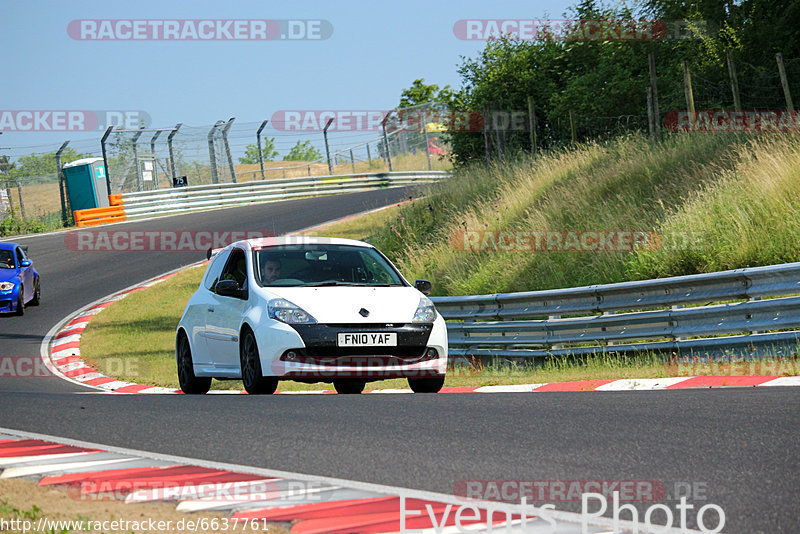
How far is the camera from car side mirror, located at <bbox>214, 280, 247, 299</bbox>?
9828mm

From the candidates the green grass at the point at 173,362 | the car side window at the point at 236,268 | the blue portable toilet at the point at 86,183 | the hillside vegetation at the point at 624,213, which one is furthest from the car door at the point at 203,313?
the blue portable toilet at the point at 86,183

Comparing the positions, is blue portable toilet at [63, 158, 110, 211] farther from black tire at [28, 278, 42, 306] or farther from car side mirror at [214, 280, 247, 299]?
car side mirror at [214, 280, 247, 299]

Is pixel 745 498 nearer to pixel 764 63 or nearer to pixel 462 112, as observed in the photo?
pixel 764 63

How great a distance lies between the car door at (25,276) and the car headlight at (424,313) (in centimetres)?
1319

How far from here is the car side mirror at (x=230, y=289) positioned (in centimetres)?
983

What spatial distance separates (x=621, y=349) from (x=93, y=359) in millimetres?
8957

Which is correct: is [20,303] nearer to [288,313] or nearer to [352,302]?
[288,313]

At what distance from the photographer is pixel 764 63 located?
2211cm

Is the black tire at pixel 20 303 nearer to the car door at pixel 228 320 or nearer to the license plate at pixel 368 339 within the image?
the car door at pixel 228 320

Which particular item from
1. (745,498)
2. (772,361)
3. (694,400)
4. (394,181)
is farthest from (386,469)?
(394,181)

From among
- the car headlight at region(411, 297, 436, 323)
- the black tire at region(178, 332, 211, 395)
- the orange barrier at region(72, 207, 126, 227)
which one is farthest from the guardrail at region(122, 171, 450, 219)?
the car headlight at region(411, 297, 436, 323)

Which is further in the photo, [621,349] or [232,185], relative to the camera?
[232,185]

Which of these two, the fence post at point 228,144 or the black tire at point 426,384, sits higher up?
the fence post at point 228,144

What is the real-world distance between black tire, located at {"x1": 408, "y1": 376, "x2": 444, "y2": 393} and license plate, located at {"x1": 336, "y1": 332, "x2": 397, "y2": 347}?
87 centimetres
